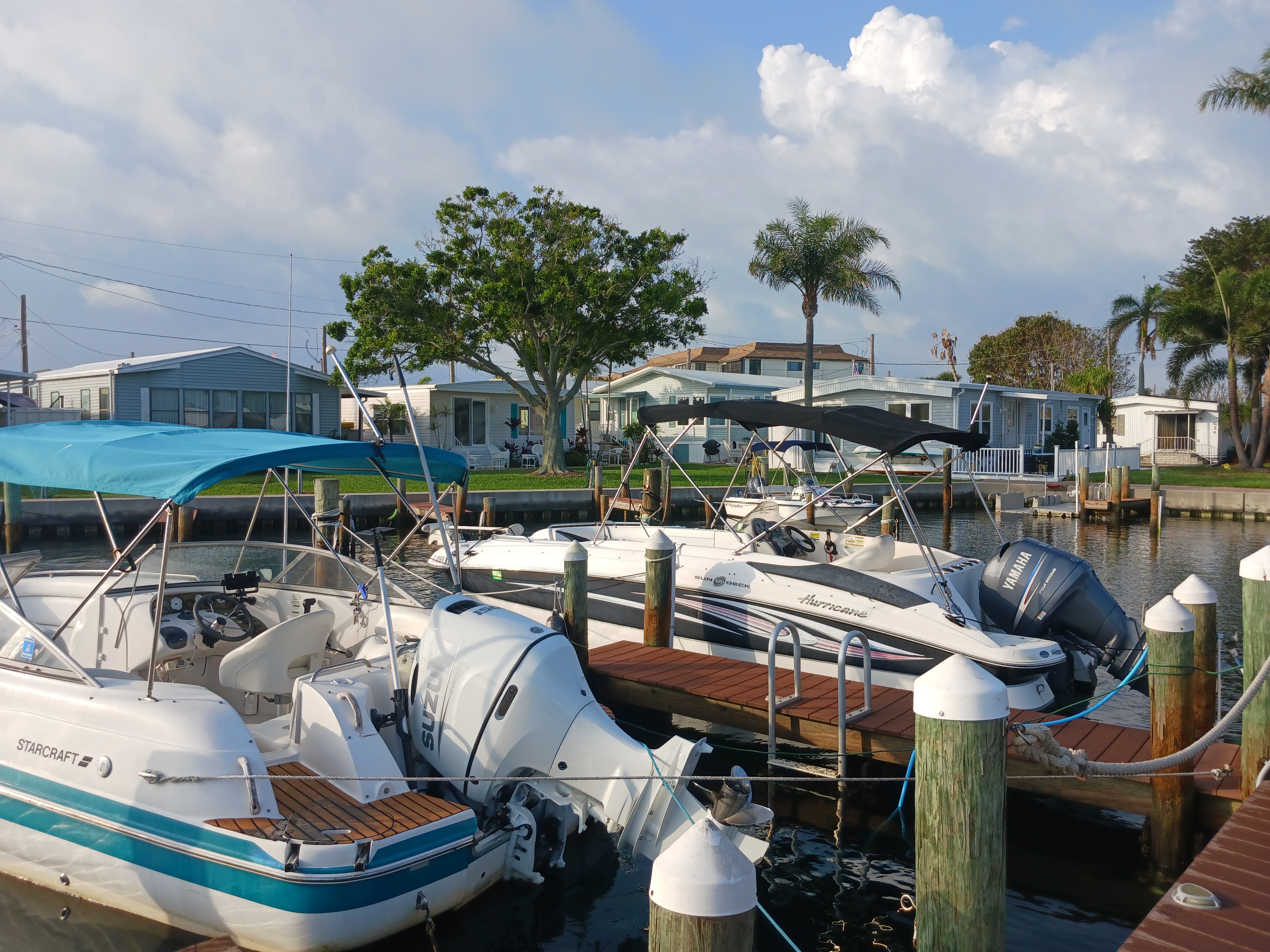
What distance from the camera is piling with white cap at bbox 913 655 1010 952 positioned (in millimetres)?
3471

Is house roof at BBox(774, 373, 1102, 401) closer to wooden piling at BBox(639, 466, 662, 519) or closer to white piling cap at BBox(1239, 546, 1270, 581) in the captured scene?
wooden piling at BBox(639, 466, 662, 519)

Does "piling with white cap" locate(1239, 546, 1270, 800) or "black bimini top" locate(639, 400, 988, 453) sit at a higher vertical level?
"black bimini top" locate(639, 400, 988, 453)

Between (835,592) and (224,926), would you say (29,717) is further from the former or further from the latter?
(835,592)

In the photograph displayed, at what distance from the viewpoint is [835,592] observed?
8.73 metres

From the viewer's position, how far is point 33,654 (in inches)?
222

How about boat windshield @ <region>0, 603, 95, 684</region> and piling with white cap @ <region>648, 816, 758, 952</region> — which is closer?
piling with white cap @ <region>648, 816, 758, 952</region>

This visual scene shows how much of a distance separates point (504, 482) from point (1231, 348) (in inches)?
1158

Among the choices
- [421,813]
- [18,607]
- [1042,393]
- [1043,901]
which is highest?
[1042,393]

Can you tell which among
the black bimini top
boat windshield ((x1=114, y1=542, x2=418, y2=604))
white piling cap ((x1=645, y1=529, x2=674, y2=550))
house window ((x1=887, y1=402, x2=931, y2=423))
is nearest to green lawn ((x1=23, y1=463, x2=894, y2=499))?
house window ((x1=887, y1=402, x2=931, y2=423))

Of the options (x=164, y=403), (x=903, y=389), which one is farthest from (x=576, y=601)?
(x=903, y=389)

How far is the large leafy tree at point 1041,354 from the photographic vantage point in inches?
2215

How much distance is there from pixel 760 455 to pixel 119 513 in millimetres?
13149

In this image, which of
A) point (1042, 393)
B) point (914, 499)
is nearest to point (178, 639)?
point (914, 499)

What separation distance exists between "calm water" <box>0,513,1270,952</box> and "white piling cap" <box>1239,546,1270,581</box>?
199 cm
